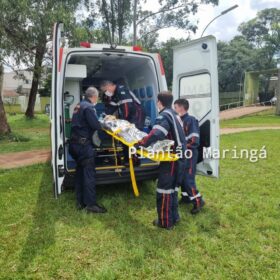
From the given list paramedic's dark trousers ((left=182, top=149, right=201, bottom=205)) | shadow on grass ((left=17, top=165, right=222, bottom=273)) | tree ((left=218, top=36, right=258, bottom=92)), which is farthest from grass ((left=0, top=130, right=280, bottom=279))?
tree ((left=218, top=36, right=258, bottom=92))

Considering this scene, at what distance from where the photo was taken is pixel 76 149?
435cm

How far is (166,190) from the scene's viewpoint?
3781 mm

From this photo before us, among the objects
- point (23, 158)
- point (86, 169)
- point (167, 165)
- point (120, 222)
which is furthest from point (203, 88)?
point (23, 158)

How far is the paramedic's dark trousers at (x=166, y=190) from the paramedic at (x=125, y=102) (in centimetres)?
168

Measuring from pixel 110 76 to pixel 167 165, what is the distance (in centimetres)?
396

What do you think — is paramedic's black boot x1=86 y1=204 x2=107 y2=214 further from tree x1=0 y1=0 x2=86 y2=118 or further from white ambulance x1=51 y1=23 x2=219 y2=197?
tree x1=0 y1=0 x2=86 y2=118

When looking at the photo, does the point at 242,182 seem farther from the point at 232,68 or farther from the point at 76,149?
the point at 232,68

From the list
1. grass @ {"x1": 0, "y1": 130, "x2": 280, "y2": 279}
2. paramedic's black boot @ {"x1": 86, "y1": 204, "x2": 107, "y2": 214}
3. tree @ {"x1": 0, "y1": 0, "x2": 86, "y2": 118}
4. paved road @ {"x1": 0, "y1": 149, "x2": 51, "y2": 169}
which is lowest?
grass @ {"x1": 0, "y1": 130, "x2": 280, "y2": 279}

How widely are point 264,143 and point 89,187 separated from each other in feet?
26.3

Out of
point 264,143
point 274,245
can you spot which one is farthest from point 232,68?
point 274,245

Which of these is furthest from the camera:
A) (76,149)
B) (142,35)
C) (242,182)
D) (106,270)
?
(142,35)

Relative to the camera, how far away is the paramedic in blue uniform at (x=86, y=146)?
14.1 ft

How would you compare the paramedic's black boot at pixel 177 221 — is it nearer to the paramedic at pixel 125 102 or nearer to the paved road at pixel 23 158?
the paramedic at pixel 125 102

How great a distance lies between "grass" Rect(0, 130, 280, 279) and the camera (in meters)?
3.00
